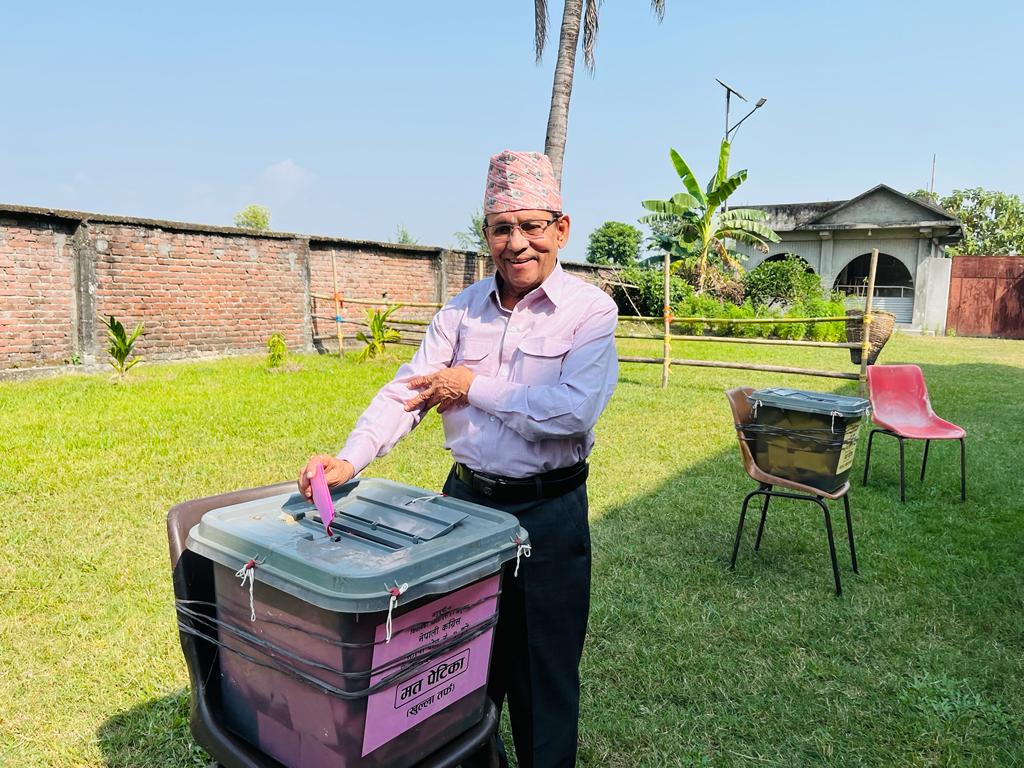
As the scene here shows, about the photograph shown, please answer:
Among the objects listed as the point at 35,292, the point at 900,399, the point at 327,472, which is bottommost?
the point at 900,399

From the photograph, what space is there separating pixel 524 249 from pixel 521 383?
0.34 meters

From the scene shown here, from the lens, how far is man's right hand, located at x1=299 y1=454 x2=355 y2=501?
1407mm

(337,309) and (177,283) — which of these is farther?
(337,309)

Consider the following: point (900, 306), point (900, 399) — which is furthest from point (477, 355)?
point (900, 306)

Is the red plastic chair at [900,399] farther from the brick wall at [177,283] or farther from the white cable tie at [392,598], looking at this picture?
the brick wall at [177,283]

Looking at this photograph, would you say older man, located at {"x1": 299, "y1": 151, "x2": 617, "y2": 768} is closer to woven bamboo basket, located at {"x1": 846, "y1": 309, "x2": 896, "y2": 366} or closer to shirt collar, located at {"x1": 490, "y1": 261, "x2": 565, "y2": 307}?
shirt collar, located at {"x1": 490, "y1": 261, "x2": 565, "y2": 307}

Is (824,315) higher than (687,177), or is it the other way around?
(687,177)

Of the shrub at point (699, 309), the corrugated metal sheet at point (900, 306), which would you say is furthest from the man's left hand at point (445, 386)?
the corrugated metal sheet at point (900, 306)

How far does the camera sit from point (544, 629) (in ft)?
6.01

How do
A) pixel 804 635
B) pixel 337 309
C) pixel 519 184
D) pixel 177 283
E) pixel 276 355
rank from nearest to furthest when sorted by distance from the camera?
pixel 519 184 < pixel 804 635 < pixel 276 355 < pixel 177 283 < pixel 337 309

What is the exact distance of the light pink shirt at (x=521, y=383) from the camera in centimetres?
160

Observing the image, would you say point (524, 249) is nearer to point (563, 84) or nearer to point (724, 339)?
point (724, 339)

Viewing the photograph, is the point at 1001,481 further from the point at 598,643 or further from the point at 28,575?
the point at 28,575

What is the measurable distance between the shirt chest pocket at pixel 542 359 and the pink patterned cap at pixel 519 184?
33 centimetres
